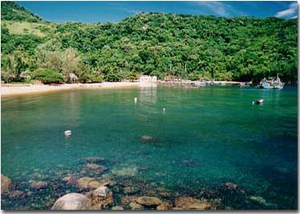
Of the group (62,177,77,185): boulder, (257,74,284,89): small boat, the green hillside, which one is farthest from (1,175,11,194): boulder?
(257,74,284,89): small boat

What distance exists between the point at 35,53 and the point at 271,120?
34.0 m

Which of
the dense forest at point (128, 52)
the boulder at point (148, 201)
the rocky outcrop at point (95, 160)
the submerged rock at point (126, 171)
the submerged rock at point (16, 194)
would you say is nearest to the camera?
the boulder at point (148, 201)

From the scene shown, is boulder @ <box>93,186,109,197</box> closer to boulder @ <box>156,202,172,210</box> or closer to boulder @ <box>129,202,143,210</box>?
boulder @ <box>129,202,143,210</box>

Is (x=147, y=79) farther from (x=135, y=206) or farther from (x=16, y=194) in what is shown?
(x=135, y=206)

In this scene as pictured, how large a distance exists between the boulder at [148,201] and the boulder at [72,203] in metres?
0.90

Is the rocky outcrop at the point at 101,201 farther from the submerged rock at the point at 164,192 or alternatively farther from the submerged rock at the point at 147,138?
the submerged rock at the point at 147,138

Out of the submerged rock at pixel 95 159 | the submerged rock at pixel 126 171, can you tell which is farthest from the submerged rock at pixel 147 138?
the submerged rock at pixel 126 171

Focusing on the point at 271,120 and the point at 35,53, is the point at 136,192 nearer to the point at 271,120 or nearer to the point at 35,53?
the point at 271,120

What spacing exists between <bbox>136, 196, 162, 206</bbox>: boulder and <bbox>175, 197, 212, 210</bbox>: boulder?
33 centimetres

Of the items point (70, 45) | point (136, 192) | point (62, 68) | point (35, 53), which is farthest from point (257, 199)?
point (70, 45)

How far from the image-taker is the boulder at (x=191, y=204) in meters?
5.18

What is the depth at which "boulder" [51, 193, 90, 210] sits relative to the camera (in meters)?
4.78

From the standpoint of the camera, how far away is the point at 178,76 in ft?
198

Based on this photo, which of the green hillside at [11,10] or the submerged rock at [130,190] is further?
the green hillside at [11,10]
